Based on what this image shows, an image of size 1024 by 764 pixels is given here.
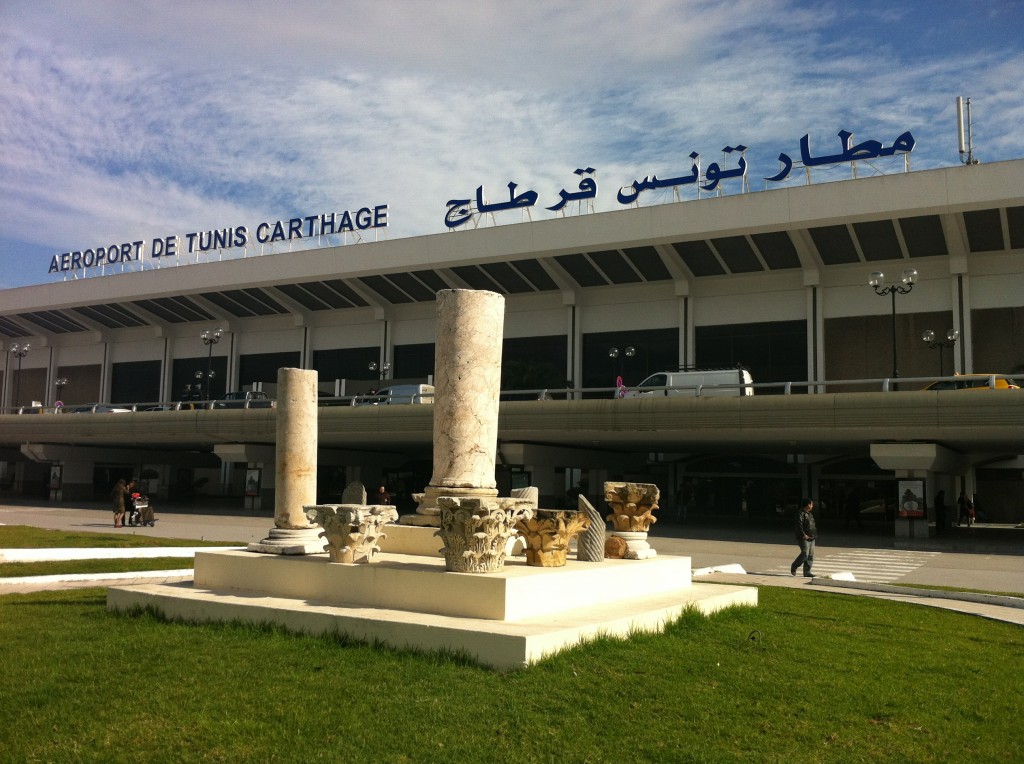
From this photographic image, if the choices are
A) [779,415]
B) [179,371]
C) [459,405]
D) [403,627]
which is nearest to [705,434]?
[779,415]

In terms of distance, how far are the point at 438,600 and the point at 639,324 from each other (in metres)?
36.3

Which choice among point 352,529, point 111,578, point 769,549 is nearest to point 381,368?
point 769,549

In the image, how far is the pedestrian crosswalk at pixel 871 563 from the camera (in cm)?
2062

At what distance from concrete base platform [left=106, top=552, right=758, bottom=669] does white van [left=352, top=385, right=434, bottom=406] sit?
2543 cm

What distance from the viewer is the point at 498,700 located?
285 inches

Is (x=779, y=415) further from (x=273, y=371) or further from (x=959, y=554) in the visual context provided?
(x=273, y=371)

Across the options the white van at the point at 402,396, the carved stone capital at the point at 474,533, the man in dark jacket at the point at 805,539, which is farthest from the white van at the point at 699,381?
the carved stone capital at the point at 474,533

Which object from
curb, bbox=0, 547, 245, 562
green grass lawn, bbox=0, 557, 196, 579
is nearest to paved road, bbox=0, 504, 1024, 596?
curb, bbox=0, 547, 245, 562

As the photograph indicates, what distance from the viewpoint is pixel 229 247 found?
53594 mm

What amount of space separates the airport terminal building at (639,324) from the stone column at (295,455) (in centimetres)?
2026

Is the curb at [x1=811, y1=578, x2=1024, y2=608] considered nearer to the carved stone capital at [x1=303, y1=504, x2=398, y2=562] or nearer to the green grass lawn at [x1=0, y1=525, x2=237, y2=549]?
the carved stone capital at [x1=303, y1=504, x2=398, y2=562]

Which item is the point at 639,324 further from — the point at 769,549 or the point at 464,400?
the point at 464,400

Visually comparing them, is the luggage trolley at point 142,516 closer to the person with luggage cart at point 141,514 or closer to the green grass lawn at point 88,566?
the person with luggage cart at point 141,514

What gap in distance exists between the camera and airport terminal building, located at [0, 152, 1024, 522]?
36281 mm
